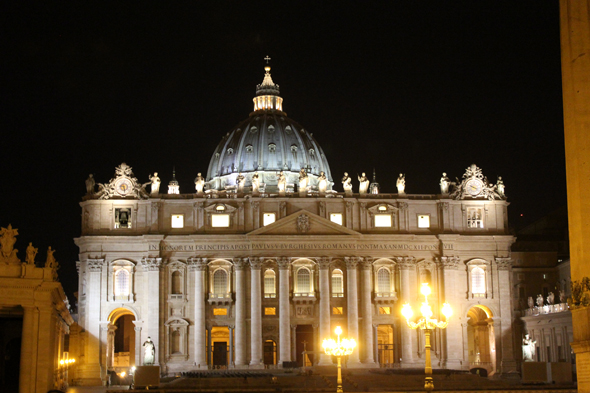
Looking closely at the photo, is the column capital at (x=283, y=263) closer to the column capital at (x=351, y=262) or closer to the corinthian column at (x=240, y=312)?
the corinthian column at (x=240, y=312)

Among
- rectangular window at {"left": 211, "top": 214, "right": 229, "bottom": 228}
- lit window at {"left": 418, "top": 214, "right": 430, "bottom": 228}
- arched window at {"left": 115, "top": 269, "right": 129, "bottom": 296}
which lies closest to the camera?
arched window at {"left": 115, "top": 269, "right": 129, "bottom": 296}

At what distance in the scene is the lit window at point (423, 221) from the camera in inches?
3794

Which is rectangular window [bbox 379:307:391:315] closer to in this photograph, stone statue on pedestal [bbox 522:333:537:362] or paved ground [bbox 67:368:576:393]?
stone statue on pedestal [bbox 522:333:537:362]

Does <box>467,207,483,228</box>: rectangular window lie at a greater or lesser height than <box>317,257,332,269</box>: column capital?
greater

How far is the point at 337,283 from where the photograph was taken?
3745 inches

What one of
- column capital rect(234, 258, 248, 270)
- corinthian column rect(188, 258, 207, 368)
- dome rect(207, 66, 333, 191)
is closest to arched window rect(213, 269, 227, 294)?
corinthian column rect(188, 258, 207, 368)

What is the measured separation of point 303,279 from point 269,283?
3.41m

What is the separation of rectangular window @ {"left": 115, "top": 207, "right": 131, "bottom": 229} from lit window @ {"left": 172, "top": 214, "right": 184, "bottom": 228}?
4.43 meters

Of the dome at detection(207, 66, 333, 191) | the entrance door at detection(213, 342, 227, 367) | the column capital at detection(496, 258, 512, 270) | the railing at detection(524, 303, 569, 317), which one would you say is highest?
the dome at detection(207, 66, 333, 191)

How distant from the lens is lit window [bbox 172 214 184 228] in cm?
9494

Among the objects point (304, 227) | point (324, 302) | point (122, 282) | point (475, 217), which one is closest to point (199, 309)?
point (122, 282)

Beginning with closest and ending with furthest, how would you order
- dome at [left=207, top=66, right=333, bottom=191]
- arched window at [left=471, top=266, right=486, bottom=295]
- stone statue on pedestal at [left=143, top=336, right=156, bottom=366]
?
stone statue on pedestal at [left=143, top=336, right=156, bottom=366], arched window at [left=471, top=266, right=486, bottom=295], dome at [left=207, top=66, right=333, bottom=191]

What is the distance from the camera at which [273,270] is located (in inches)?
3711

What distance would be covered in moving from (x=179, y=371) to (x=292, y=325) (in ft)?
38.5
